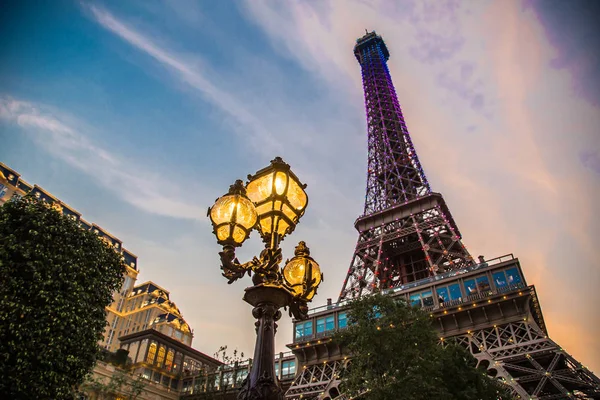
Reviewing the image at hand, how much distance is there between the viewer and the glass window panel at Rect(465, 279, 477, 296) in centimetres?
2780

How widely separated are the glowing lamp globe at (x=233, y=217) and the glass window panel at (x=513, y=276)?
1044 inches

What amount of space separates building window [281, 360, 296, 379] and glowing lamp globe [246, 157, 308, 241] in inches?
1266

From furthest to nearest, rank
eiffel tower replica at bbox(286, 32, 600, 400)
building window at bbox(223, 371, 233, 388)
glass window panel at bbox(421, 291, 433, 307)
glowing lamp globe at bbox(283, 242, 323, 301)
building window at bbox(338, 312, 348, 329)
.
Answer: building window at bbox(223, 371, 233, 388)
building window at bbox(338, 312, 348, 329)
glass window panel at bbox(421, 291, 433, 307)
eiffel tower replica at bbox(286, 32, 600, 400)
glowing lamp globe at bbox(283, 242, 323, 301)

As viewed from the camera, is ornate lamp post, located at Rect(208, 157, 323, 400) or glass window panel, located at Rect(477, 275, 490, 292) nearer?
ornate lamp post, located at Rect(208, 157, 323, 400)

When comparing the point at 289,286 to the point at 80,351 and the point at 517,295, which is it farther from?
the point at 517,295

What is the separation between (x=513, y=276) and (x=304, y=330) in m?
17.1

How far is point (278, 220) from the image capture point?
6.27 metres

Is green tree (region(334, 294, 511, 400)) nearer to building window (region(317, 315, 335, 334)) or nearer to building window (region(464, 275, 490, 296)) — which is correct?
building window (region(464, 275, 490, 296))

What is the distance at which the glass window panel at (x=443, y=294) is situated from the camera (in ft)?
94.3

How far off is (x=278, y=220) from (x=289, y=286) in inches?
42.8

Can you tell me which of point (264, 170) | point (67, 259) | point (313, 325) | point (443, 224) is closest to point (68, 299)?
point (67, 259)

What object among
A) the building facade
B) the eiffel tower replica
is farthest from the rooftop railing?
the building facade

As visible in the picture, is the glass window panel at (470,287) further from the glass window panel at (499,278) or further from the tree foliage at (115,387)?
the tree foliage at (115,387)

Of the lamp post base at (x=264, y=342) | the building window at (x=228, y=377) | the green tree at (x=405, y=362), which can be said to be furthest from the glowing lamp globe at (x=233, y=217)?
the building window at (x=228, y=377)
